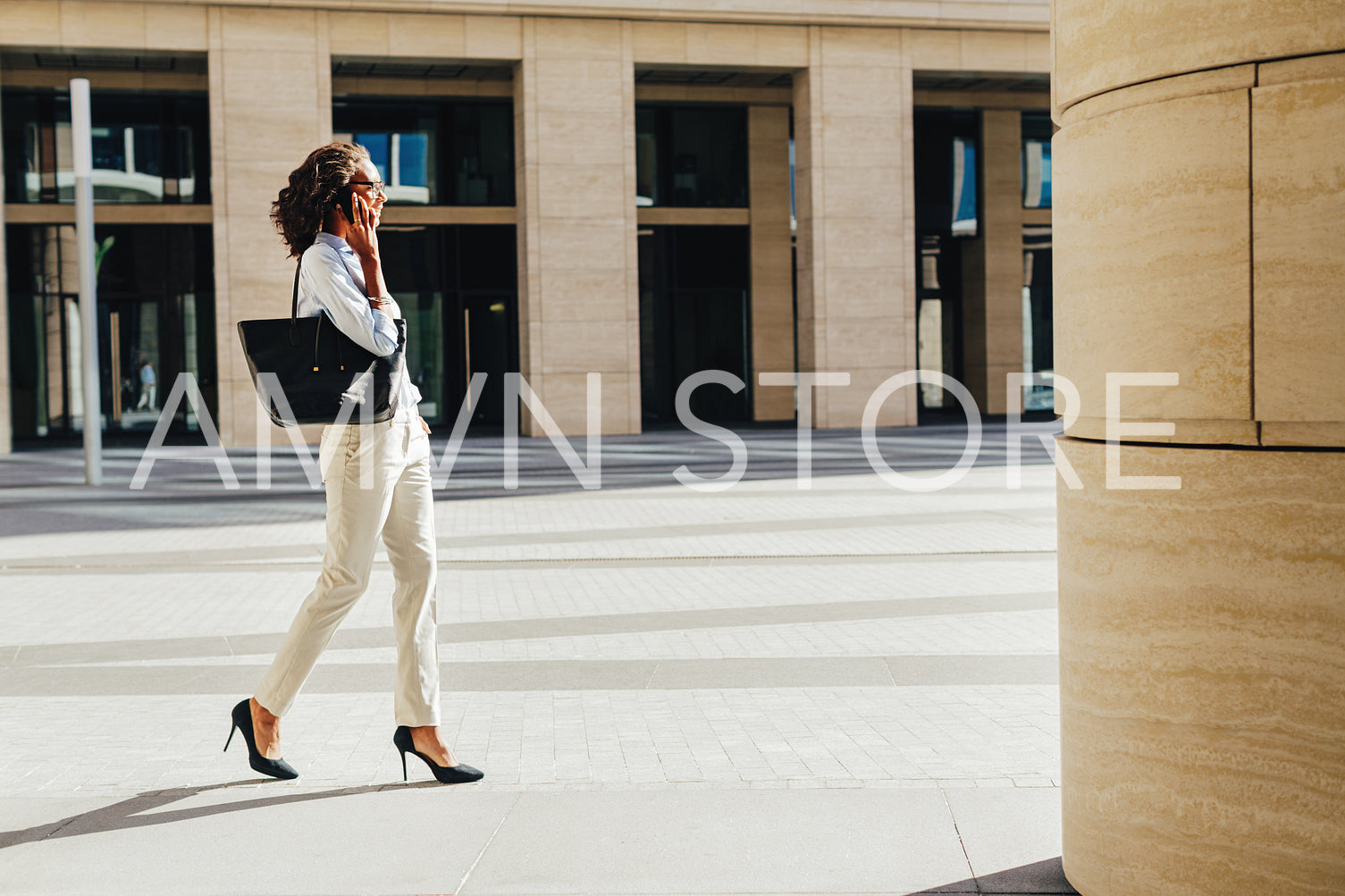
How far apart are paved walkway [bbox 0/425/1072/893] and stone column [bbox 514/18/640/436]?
45.8 feet

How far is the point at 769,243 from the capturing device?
29641 millimetres

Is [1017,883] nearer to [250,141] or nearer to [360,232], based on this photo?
[360,232]

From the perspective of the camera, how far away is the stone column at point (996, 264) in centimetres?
3102

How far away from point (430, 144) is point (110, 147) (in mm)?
5926

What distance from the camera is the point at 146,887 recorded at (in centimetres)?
354

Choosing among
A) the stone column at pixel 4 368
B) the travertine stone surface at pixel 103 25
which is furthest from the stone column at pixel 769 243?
the stone column at pixel 4 368

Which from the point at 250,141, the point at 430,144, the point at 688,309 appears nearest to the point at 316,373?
the point at 250,141

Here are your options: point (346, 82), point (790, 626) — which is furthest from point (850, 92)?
point (790, 626)

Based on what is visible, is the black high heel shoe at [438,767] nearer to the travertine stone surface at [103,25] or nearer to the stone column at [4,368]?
the stone column at [4,368]

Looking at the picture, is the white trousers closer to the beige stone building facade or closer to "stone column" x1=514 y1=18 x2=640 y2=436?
the beige stone building facade

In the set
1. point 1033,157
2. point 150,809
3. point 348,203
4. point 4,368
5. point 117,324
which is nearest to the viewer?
point 150,809

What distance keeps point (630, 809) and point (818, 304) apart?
22.7 metres

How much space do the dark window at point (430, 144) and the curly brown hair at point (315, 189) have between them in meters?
24.1

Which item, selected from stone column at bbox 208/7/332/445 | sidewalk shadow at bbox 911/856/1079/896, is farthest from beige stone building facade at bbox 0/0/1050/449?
sidewalk shadow at bbox 911/856/1079/896
